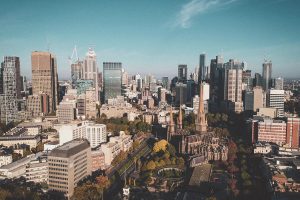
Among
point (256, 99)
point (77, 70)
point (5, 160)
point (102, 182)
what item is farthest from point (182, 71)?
point (102, 182)

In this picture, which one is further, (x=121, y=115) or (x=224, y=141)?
(x=121, y=115)

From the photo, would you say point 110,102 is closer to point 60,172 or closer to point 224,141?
point 224,141

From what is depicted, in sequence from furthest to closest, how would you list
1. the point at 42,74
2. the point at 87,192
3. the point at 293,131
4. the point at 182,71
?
the point at 182,71
the point at 42,74
the point at 293,131
the point at 87,192

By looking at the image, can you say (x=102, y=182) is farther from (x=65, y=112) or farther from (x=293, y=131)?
(x=65, y=112)

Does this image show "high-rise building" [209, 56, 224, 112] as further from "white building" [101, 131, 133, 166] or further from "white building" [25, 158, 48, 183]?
"white building" [25, 158, 48, 183]

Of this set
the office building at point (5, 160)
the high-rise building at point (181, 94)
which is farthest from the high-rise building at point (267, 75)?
the office building at point (5, 160)

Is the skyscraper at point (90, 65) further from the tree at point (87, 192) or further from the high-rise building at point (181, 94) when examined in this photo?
the tree at point (87, 192)

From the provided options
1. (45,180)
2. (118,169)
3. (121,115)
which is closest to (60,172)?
(45,180)
